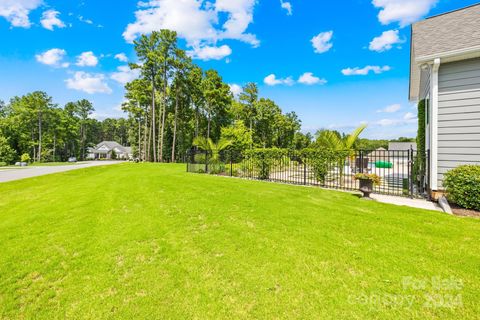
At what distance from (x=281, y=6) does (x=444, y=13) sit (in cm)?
739

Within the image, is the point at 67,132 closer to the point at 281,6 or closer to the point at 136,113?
the point at 136,113

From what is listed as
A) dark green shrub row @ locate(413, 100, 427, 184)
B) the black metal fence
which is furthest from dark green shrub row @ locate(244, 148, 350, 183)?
dark green shrub row @ locate(413, 100, 427, 184)

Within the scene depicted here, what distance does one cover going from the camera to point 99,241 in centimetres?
350

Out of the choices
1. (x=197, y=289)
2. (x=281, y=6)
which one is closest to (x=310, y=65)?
(x=281, y=6)

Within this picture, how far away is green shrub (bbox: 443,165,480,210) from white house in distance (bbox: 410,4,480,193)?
632 millimetres

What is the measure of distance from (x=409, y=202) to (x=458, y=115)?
2631 millimetres

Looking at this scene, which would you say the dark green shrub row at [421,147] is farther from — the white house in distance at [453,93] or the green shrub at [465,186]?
Result: the green shrub at [465,186]

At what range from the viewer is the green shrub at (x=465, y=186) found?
486 centimetres

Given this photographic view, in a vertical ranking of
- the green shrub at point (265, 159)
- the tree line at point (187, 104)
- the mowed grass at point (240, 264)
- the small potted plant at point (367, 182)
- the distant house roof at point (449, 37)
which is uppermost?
the tree line at point (187, 104)

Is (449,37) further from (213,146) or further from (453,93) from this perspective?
(213,146)

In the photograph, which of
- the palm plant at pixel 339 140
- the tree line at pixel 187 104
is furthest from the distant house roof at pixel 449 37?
the tree line at pixel 187 104

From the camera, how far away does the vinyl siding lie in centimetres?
553

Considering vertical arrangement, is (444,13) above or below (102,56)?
below

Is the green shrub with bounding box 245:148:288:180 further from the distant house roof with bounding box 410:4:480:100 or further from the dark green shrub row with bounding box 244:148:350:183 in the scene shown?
the distant house roof with bounding box 410:4:480:100
